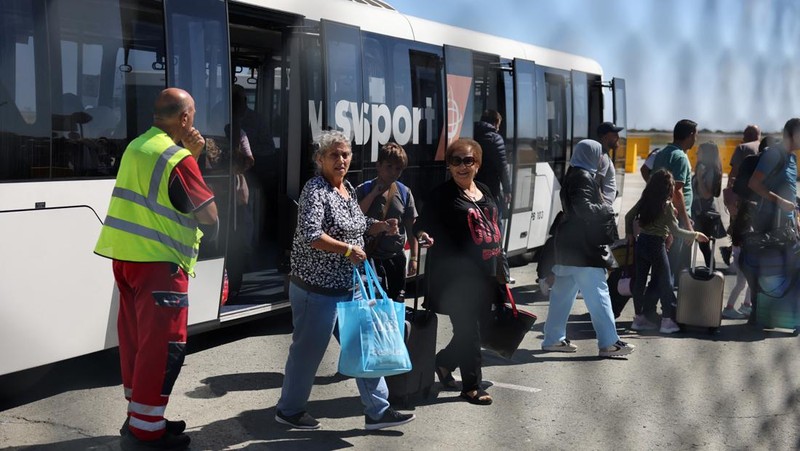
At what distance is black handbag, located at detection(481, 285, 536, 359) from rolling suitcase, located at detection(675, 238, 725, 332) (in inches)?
76.9

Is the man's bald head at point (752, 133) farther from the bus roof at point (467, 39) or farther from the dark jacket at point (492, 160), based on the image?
the dark jacket at point (492, 160)

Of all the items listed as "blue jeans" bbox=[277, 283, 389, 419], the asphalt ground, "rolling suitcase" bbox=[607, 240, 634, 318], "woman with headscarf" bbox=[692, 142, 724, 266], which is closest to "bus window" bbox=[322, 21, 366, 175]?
the asphalt ground

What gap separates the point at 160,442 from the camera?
393 cm

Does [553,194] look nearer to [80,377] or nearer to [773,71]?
[80,377]

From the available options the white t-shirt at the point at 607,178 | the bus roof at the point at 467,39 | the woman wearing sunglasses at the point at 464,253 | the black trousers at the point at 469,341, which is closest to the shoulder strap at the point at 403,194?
the woman wearing sunglasses at the point at 464,253

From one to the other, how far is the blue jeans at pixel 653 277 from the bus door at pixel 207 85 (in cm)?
296

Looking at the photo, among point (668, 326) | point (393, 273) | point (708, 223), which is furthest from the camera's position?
point (708, 223)

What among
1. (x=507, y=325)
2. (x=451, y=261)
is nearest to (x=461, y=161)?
(x=451, y=261)

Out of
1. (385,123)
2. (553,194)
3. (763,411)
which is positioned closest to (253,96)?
A: (385,123)

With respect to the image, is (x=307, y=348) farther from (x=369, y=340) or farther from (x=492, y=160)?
(x=492, y=160)

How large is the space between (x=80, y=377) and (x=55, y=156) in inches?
47.8

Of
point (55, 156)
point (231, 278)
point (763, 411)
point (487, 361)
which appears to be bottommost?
point (487, 361)

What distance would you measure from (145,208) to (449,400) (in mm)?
1945

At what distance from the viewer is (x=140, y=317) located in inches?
152
